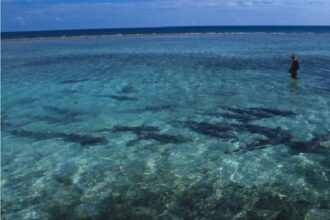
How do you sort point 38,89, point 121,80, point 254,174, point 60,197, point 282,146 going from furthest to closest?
1. point 121,80
2. point 38,89
3. point 282,146
4. point 254,174
5. point 60,197

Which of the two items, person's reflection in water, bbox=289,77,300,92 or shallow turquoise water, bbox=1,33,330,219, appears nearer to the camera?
shallow turquoise water, bbox=1,33,330,219

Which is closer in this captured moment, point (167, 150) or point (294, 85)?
point (167, 150)

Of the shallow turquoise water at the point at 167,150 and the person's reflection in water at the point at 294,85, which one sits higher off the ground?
the person's reflection in water at the point at 294,85

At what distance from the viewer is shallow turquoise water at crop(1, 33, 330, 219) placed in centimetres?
1205

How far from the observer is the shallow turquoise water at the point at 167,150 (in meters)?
12.0

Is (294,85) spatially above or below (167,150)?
above

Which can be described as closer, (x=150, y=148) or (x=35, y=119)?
(x=150, y=148)

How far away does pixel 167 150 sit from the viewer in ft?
53.7

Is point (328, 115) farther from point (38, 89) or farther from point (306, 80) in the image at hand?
point (38, 89)

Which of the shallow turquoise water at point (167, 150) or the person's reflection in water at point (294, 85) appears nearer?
the shallow turquoise water at point (167, 150)

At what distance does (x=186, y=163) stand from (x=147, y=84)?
52.8ft

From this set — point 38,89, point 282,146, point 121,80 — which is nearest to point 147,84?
point 121,80

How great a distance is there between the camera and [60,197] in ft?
41.6

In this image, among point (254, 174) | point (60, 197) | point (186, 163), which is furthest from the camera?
point (186, 163)
